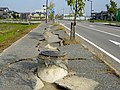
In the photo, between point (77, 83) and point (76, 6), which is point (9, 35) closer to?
point (76, 6)

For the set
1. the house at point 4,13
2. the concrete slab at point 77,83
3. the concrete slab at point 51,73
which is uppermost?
the concrete slab at point 51,73

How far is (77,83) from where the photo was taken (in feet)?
20.7

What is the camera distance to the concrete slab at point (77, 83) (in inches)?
237

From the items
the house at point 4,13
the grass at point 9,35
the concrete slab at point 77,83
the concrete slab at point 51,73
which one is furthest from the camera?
the house at point 4,13

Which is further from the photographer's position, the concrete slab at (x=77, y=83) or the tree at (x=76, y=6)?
the tree at (x=76, y=6)

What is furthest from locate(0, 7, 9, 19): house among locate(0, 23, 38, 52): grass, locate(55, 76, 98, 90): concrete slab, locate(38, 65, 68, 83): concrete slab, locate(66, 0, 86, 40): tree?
locate(55, 76, 98, 90): concrete slab

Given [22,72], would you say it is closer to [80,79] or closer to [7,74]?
[7,74]

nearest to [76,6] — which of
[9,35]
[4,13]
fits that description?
[9,35]

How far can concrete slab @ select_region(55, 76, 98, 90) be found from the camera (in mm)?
6015

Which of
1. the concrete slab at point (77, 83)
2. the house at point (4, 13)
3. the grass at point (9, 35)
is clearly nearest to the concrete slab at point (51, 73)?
the concrete slab at point (77, 83)

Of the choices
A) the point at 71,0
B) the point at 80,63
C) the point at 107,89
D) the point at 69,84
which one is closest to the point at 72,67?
the point at 80,63

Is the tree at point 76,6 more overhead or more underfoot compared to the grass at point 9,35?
more overhead

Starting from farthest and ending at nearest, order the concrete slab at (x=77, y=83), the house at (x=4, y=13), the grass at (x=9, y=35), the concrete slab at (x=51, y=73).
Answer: the house at (x=4, y=13) → the grass at (x=9, y=35) → the concrete slab at (x=51, y=73) → the concrete slab at (x=77, y=83)

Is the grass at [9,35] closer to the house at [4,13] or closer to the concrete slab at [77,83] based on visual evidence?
the concrete slab at [77,83]
